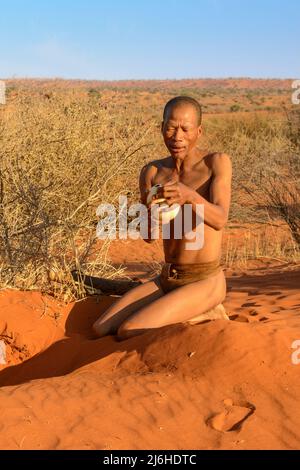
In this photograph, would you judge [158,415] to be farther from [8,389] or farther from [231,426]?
[8,389]

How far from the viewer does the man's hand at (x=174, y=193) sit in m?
3.41

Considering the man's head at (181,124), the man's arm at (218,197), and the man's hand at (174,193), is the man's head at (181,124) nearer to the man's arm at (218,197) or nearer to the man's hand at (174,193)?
the man's arm at (218,197)

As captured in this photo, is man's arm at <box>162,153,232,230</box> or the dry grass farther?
the dry grass

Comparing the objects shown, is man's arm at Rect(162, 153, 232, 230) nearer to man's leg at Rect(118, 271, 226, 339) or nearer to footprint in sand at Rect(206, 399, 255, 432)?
man's leg at Rect(118, 271, 226, 339)

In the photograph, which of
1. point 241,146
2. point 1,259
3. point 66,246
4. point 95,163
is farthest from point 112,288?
point 241,146

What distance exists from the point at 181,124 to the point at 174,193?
0.56 metres

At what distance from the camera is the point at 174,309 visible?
381 centimetres

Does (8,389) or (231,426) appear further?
(8,389)

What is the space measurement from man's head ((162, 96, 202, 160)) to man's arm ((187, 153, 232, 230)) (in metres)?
0.20

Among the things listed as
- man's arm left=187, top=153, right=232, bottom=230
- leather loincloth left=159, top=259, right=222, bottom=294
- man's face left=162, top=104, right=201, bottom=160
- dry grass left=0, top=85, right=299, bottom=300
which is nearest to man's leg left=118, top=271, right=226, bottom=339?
leather loincloth left=159, top=259, right=222, bottom=294

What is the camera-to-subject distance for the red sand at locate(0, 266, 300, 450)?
2.70 m

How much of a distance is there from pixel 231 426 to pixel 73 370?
1.24 m

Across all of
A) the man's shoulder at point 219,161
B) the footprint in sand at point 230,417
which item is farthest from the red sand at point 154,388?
the man's shoulder at point 219,161

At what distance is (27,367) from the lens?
4.02 m
